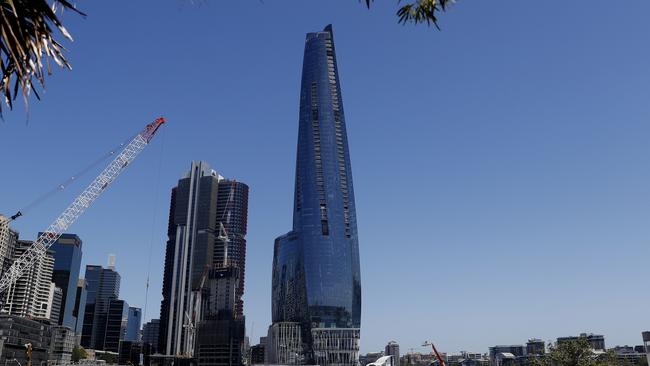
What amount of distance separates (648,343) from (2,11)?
7426 inches

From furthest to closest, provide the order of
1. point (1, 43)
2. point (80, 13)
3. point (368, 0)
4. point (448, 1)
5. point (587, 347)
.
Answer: point (587, 347) < point (448, 1) < point (368, 0) < point (80, 13) < point (1, 43)

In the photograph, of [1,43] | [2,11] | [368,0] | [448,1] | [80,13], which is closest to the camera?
[2,11]

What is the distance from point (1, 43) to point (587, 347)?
173 metres

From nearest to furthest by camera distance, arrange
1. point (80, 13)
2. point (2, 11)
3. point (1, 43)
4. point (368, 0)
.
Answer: point (2, 11) < point (1, 43) < point (80, 13) < point (368, 0)

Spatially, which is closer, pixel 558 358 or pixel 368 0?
pixel 368 0

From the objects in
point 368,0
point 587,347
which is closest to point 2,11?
point 368,0

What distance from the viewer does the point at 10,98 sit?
56.2ft

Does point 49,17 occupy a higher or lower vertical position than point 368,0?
lower

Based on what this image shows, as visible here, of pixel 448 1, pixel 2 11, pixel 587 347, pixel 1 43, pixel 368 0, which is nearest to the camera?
pixel 2 11

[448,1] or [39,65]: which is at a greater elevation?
[448,1]

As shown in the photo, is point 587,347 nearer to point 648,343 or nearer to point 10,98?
point 648,343

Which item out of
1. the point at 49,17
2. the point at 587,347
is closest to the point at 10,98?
the point at 49,17

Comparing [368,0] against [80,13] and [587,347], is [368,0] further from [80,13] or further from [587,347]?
[587,347]

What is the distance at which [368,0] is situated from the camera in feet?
61.6
